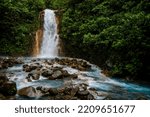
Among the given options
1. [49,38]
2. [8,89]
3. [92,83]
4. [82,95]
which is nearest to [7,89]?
[8,89]

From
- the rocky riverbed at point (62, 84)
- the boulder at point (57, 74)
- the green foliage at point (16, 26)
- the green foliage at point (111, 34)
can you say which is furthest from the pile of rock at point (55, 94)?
the green foliage at point (16, 26)

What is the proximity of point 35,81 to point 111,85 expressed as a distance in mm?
3023

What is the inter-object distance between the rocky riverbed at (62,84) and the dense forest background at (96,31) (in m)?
1.22

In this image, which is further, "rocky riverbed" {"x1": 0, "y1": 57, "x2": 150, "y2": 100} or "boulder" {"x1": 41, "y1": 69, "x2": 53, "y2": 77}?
"boulder" {"x1": 41, "y1": 69, "x2": 53, "y2": 77}

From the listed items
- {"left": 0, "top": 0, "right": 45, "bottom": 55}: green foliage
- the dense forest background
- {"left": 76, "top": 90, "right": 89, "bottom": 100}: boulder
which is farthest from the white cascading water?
{"left": 76, "top": 90, "right": 89, "bottom": 100}: boulder

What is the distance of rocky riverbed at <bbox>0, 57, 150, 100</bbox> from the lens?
8781mm

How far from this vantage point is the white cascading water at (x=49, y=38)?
21.3m

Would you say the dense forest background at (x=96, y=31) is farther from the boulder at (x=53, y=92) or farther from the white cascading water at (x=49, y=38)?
the boulder at (x=53, y=92)

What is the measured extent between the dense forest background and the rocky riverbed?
1.22 m

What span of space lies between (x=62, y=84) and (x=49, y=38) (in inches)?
454

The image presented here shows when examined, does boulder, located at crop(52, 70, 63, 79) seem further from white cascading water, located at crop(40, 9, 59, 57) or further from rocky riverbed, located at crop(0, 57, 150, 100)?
white cascading water, located at crop(40, 9, 59, 57)

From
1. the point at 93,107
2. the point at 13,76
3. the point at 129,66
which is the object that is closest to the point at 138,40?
the point at 129,66

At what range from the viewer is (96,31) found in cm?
1823

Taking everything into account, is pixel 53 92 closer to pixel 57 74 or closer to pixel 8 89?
pixel 8 89
